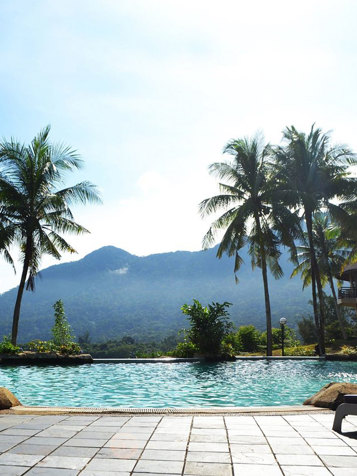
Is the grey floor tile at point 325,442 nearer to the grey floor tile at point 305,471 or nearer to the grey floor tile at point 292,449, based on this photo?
the grey floor tile at point 292,449

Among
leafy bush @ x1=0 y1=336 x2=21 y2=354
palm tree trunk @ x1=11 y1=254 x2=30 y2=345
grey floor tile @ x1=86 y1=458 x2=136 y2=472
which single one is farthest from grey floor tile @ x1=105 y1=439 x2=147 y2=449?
palm tree trunk @ x1=11 y1=254 x2=30 y2=345

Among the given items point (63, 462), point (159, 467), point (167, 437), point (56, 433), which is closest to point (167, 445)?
point (167, 437)

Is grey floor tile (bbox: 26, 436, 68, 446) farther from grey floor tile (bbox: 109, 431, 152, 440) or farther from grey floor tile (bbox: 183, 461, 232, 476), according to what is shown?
grey floor tile (bbox: 183, 461, 232, 476)

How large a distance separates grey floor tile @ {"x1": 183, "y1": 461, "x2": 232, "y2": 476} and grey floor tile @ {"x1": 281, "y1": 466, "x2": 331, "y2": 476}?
1.44 feet

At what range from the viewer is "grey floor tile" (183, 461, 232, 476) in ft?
10.3

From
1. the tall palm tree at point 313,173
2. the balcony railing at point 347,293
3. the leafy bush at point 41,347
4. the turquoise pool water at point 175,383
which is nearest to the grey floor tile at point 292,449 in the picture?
the turquoise pool water at point 175,383

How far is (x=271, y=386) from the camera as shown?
1043 cm

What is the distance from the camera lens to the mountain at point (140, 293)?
105m

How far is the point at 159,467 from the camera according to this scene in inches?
128

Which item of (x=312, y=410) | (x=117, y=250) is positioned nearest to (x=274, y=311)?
(x=117, y=250)

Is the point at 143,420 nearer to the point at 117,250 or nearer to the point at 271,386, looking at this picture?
the point at 271,386

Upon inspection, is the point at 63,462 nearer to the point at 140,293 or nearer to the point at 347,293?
the point at 347,293

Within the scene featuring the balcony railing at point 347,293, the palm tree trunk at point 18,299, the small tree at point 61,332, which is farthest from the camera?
the balcony railing at point 347,293

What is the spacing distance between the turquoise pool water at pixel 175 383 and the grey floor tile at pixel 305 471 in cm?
501
